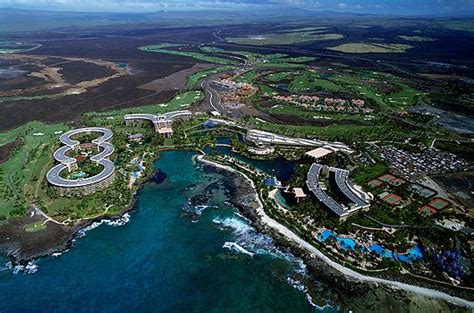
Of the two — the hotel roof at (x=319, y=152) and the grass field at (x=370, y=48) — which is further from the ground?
the hotel roof at (x=319, y=152)

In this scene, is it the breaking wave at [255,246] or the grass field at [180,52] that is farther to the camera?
the grass field at [180,52]

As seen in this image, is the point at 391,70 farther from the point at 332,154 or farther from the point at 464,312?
the point at 464,312

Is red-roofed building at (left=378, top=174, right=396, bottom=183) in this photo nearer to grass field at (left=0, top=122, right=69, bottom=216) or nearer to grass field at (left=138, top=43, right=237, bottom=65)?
grass field at (left=0, top=122, right=69, bottom=216)

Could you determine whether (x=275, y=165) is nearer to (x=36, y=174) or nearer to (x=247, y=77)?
(x=36, y=174)

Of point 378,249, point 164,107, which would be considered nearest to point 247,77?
point 164,107

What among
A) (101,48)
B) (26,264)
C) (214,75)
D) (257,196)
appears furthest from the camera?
(101,48)

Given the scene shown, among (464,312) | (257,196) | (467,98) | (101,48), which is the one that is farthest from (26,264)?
(101,48)

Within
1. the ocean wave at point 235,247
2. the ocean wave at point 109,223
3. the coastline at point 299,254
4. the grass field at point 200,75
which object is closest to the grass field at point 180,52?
the grass field at point 200,75

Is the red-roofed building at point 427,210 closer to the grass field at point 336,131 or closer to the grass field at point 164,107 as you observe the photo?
the grass field at point 336,131
